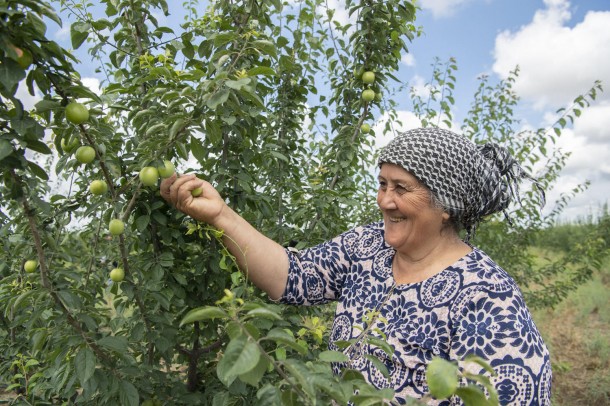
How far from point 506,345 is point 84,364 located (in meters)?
1.18

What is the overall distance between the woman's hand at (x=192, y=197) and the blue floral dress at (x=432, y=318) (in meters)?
0.42

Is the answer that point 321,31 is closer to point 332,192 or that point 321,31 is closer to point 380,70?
point 380,70

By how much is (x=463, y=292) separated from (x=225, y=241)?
85 cm

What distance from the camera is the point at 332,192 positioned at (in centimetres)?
231

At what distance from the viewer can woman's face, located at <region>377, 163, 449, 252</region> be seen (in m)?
1.75

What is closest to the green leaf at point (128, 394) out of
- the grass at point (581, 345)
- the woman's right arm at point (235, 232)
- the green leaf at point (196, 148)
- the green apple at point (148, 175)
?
the woman's right arm at point (235, 232)

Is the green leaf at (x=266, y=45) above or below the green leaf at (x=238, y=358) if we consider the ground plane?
above

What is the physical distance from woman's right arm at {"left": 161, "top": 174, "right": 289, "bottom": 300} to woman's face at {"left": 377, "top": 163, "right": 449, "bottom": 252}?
17.8 inches

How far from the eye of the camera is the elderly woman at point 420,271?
1489 millimetres

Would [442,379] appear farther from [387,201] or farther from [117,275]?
[117,275]

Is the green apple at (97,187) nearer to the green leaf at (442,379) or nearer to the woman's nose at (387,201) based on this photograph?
the woman's nose at (387,201)

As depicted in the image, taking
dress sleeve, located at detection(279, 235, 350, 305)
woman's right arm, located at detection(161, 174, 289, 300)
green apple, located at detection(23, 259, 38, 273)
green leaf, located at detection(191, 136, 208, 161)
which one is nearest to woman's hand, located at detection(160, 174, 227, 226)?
woman's right arm, located at detection(161, 174, 289, 300)

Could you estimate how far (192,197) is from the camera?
68.0 inches

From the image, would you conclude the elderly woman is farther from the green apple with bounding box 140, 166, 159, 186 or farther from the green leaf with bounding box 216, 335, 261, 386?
the green leaf with bounding box 216, 335, 261, 386
